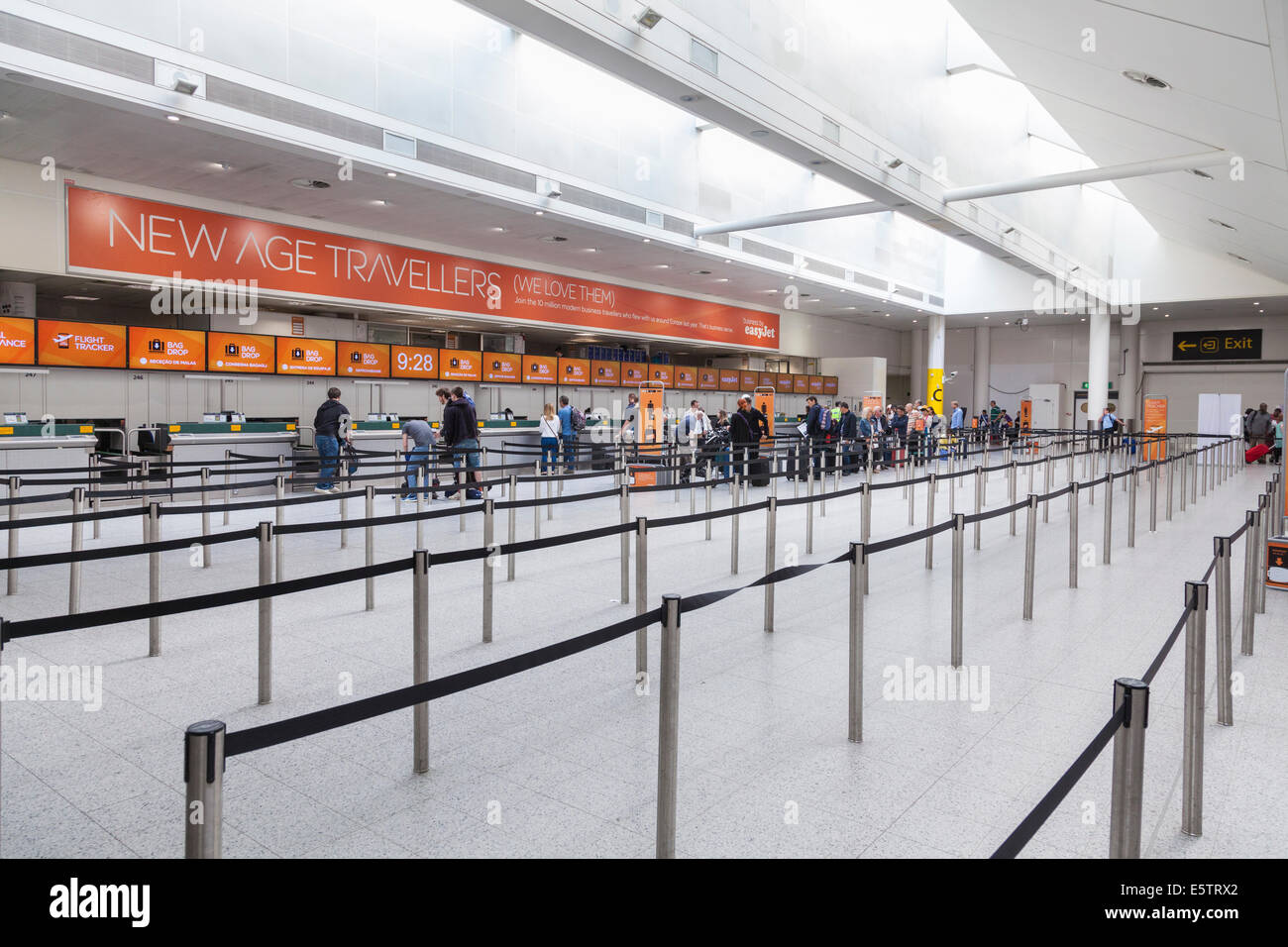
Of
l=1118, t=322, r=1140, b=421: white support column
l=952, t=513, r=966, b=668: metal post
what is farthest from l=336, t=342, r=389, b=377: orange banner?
l=1118, t=322, r=1140, b=421: white support column

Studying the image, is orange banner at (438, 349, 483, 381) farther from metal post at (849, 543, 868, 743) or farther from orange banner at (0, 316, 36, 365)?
metal post at (849, 543, 868, 743)

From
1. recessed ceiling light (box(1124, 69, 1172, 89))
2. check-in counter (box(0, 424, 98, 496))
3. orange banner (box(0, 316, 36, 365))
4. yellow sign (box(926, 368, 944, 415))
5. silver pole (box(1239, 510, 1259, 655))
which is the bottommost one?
silver pole (box(1239, 510, 1259, 655))

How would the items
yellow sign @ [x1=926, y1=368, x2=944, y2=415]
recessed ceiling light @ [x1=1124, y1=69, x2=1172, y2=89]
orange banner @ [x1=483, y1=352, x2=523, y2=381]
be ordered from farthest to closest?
yellow sign @ [x1=926, y1=368, x2=944, y2=415], orange banner @ [x1=483, y1=352, x2=523, y2=381], recessed ceiling light @ [x1=1124, y1=69, x2=1172, y2=89]

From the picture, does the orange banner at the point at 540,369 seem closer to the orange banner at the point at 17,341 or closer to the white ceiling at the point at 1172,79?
the orange banner at the point at 17,341

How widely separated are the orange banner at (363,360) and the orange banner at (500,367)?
266 cm

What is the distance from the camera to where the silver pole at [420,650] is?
3.42 metres

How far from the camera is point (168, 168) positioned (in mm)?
12227

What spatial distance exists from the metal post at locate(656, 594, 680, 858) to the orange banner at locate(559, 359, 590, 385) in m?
19.0

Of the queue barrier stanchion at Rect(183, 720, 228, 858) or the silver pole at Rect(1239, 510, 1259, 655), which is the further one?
the silver pole at Rect(1239, 510, 1259, 655)

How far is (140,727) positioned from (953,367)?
3947 cm

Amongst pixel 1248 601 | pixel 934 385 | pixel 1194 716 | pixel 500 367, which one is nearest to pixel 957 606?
pixel 1194 716

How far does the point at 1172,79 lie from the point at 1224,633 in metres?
7.68

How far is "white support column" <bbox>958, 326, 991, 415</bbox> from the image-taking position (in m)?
37.6

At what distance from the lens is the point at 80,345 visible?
42.9 ft
